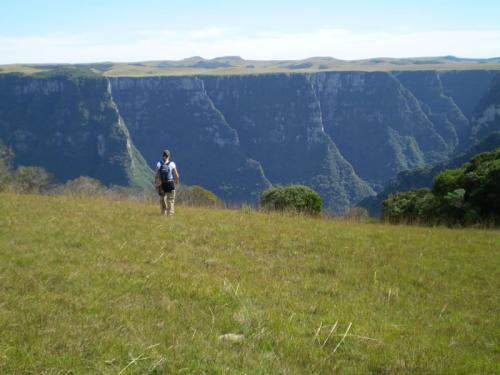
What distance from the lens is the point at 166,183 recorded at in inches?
608

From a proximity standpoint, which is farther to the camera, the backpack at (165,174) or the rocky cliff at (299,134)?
the rocky cliff at (299,134)

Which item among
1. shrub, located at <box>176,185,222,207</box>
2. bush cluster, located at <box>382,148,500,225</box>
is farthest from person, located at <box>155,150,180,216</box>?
bush cluster, located at <box>382,148,500,225</box>

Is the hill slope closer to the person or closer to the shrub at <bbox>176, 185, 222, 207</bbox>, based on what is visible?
the shrub at <bbox>176, 185, 222, 207</bbox>

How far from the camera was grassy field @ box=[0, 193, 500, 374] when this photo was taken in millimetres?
5387

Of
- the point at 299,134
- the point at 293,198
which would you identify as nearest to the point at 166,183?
the point at 293,198

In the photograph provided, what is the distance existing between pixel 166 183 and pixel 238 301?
28.8ft

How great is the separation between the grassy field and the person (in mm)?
2359

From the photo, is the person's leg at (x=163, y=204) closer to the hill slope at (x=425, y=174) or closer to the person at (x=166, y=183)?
the person at (x=166, y=183)

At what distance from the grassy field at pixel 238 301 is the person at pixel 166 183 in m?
2.36

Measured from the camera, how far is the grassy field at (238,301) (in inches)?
212

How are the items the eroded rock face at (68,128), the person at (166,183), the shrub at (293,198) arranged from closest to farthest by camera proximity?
1. the person at (166,183)
2. the shrub at (293,198)
3. the eroded rock face at (68,128)

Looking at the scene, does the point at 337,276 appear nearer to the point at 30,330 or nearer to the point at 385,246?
the point at 385,246

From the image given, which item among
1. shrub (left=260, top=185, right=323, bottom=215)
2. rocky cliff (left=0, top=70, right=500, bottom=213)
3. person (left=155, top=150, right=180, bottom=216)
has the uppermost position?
person (left=155, top=150, right=180, bottom=216)

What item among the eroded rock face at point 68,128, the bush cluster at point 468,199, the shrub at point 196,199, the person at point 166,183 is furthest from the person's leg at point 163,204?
the eroded rock face at point 68,128
